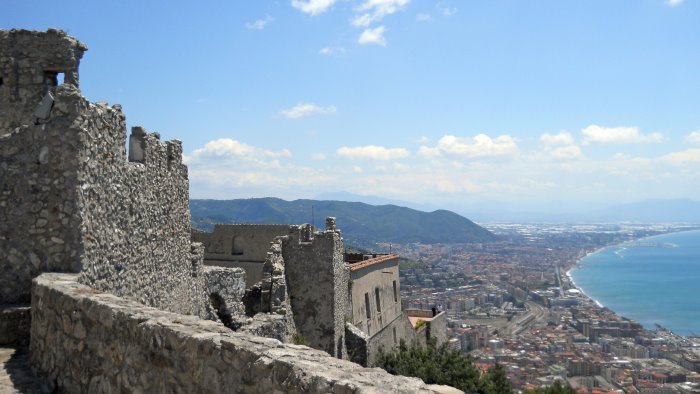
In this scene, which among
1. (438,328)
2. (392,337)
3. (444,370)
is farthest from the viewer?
(438,328)

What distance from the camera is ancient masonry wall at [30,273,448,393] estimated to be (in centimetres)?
324

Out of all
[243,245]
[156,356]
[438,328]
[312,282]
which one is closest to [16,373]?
[156,356]

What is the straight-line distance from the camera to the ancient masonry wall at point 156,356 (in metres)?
→ 3.24

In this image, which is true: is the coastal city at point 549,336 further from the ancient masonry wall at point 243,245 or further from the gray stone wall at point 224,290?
the gray stone wall at point 224,290

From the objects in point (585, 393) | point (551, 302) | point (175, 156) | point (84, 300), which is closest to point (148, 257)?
point (175, 156)

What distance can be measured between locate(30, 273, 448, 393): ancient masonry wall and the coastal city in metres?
32.8

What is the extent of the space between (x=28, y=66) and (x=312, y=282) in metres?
11.5

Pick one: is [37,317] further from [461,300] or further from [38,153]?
[461,300]

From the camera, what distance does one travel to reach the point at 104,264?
7.74 meters

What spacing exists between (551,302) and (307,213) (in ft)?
251

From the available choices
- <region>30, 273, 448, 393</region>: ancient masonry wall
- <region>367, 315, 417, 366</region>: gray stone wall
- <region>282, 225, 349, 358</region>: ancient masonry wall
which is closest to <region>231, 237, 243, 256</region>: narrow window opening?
<region>367, 315, 417, 366</region>: gray stone wall

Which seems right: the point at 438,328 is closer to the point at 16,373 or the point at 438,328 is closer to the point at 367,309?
the point at 367,309

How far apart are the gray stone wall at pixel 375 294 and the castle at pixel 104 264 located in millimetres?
11976

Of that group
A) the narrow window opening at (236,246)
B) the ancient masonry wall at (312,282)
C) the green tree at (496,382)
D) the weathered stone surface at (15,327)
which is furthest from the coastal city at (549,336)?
the weathered stone surface at (15,327)
